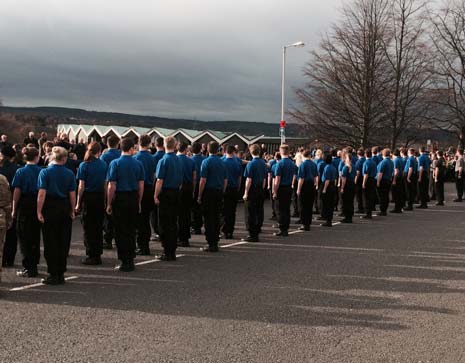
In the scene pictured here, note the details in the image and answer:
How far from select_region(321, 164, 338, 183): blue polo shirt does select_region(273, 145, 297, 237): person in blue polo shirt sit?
257 centimetres

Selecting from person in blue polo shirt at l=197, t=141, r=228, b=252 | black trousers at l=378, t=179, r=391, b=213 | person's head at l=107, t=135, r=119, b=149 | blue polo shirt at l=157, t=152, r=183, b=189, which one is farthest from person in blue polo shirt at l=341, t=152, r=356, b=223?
person's head at l=107, t=135, r=119, b=149

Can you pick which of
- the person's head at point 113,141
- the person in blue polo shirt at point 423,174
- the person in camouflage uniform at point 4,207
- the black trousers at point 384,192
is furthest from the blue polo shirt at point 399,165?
the person in camouflage uniform at point 4,207

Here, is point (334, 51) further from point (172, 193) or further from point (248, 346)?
point (248, 346)

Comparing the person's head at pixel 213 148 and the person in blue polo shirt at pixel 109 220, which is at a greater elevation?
the person's head at pixel 213 148

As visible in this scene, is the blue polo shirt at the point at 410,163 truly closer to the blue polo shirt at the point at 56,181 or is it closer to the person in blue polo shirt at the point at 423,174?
→ the person in blue polo shirt at the point at 423,174

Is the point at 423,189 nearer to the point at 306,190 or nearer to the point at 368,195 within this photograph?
the point at 368,195

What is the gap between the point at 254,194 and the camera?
1240 cm

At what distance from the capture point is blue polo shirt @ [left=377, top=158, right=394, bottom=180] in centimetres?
1755

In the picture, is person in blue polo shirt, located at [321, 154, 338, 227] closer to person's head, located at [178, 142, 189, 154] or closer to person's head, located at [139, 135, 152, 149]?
person's head, located at [178, 142, 189, 154]

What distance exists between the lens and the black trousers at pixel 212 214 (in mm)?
10859

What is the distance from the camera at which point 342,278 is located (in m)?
8.73

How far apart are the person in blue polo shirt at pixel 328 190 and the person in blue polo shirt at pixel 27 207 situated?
8520mm

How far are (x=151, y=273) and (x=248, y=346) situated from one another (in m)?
3.55

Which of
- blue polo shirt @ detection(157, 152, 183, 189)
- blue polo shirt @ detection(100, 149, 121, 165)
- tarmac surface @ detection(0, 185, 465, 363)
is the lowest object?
tarmac surface @ detection(0, 185, 465, 363)
